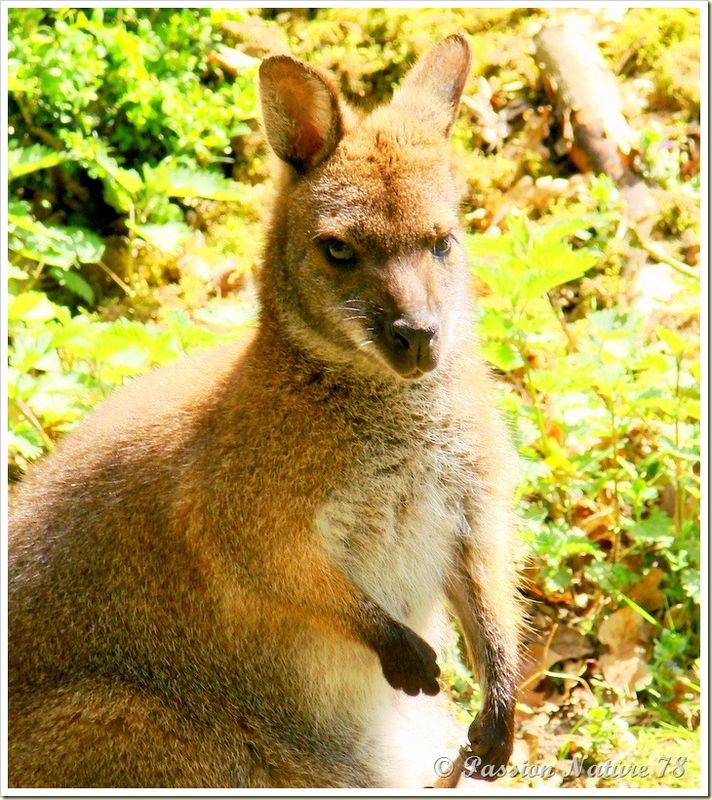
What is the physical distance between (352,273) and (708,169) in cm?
206

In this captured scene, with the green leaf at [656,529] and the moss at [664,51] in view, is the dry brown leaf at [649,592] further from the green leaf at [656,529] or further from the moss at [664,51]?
the moss at [664,51]

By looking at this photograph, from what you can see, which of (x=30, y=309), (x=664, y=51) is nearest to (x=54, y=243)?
(x=30, y=309)

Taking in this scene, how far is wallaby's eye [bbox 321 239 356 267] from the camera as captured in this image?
365 cm

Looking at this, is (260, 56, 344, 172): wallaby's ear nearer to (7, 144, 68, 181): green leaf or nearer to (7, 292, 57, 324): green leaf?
(7, 292, 57, 324): green leaf

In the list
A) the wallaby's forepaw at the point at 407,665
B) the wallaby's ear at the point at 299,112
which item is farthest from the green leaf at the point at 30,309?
the wallaby's forepaw at the point at 407,665

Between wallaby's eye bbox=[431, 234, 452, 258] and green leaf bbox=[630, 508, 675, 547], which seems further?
green leaf bbox=[630, 508, 675, 547]

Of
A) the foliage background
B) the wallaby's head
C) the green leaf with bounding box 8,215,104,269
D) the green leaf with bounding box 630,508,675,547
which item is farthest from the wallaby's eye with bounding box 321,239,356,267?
the green leaf with bounding box 8,215,104,269

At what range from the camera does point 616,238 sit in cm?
665

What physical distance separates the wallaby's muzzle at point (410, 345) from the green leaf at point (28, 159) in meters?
3.07

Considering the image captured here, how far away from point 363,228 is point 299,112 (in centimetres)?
51

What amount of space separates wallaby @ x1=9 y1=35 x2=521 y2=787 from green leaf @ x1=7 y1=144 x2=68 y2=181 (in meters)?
2.28

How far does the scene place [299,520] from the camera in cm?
375

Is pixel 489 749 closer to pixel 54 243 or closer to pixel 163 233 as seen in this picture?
pixel 163 233

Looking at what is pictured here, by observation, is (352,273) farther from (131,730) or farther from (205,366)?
(131,730)
